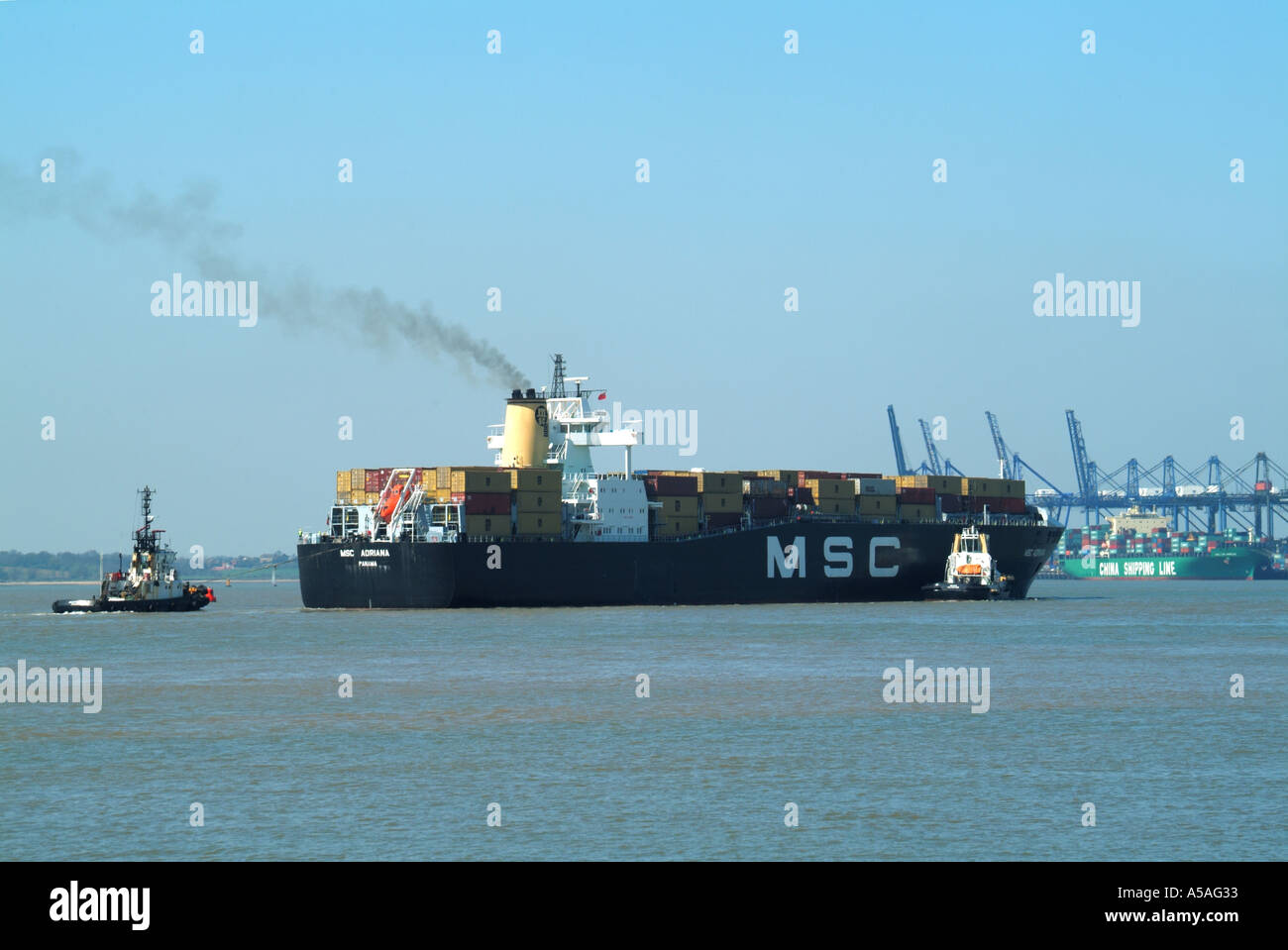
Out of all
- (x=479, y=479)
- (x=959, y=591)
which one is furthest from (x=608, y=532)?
(x=959, y=591)

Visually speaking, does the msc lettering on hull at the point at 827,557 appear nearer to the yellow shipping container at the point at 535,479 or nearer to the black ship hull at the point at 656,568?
the black ship hull at the point at 656,568

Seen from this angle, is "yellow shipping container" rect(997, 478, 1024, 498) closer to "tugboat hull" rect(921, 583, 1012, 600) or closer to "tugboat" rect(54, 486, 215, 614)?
"tugboat hull" rect(921, 583, 1012, 600)

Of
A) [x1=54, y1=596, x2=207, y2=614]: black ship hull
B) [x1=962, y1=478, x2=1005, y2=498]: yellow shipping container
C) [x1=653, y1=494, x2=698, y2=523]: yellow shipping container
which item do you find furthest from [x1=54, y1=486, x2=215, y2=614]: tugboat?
[x1=962, y1=478, x2=1005, y2=498]: yellow shipping container

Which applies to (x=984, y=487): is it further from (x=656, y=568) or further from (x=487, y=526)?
(x=487, y=526)

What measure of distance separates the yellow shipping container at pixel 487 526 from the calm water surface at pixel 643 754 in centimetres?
1735

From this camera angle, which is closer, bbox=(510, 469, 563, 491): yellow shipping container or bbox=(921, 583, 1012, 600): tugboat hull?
bbox=(510, 469, 563, 491): yellow shipping container

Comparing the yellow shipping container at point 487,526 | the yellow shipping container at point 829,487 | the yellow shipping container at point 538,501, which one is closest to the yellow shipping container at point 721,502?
the yellow shipping container at point 829,487

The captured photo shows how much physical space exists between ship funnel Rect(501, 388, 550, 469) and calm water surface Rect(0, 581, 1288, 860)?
27.0 m

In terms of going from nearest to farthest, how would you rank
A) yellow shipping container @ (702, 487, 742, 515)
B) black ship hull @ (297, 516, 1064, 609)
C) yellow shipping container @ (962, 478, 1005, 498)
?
black ship hull @ (297, 516, 1064, 609) → yellow shipping container @ (702, 487, 742, 515) → yellow shipping container @ (962, 478, 1005, 498)

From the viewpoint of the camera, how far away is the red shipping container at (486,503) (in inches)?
2862

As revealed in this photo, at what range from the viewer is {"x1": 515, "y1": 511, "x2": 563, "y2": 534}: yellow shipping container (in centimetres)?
7394

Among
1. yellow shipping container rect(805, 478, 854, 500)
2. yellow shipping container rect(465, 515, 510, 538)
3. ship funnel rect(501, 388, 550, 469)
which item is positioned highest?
ship funnel rect(501, 388, 550, 469)

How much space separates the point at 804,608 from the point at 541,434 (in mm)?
17291
